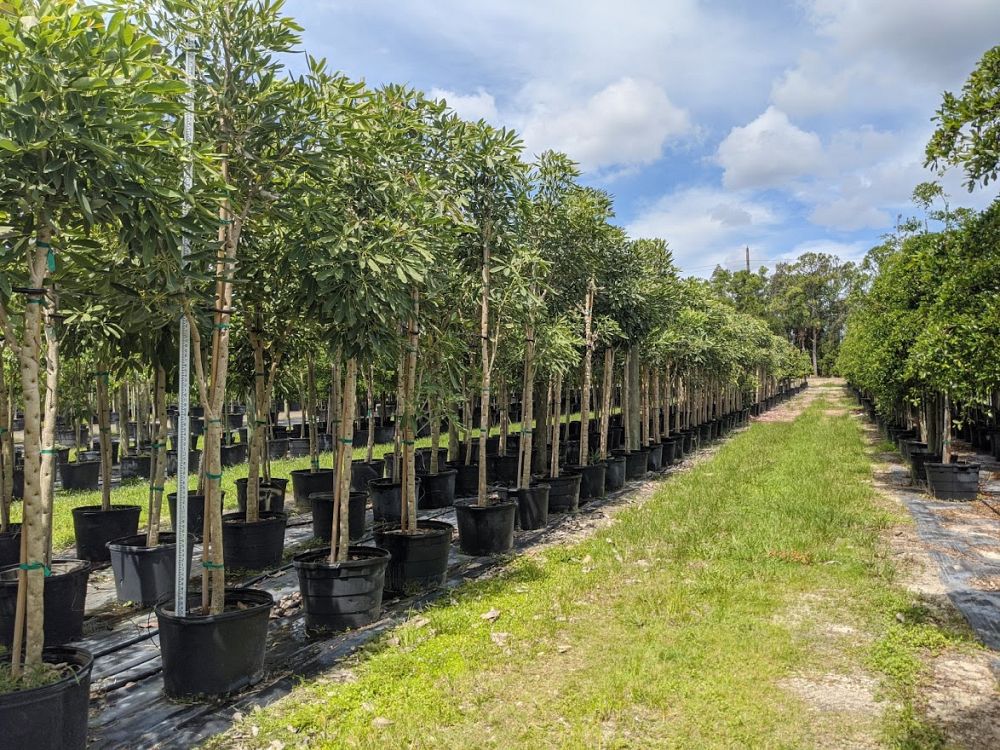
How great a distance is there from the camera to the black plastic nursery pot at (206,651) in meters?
3.96

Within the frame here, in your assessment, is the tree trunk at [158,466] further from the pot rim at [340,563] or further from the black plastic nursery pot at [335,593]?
the black plastic nursery pot at [335,593]

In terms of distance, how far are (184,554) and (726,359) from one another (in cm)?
1791

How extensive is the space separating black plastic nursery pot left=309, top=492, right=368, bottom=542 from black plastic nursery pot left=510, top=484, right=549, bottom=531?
76.6 inches

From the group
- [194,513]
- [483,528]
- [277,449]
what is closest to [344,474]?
[483,528]

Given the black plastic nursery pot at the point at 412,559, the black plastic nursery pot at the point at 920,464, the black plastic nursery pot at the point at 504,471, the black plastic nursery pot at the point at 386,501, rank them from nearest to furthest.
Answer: the black plastic nursery pot at the point at 412,559, the black plastic nursery pot at the point at 386,501, the black plastic nursery pot at the point at 920,464, the black plastic nursery pot at the point at 504,471

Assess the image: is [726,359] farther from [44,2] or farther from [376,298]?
[44,2]

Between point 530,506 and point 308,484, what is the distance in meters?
3.35

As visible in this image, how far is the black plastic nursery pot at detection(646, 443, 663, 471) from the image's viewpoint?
1510cm

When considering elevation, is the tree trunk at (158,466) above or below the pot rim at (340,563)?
above

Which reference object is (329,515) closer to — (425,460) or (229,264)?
(229,264)

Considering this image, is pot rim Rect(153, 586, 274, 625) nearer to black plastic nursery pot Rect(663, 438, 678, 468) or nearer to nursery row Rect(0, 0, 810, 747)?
nursery row Rect(0, 0, 810, 747)

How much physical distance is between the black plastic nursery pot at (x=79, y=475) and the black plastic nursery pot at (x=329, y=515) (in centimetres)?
601

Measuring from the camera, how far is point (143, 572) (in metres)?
5.72

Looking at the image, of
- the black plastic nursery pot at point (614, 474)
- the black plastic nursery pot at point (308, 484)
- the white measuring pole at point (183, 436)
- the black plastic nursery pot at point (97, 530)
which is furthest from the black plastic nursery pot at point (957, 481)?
the black plastic nursery pot at point (97, 530)
